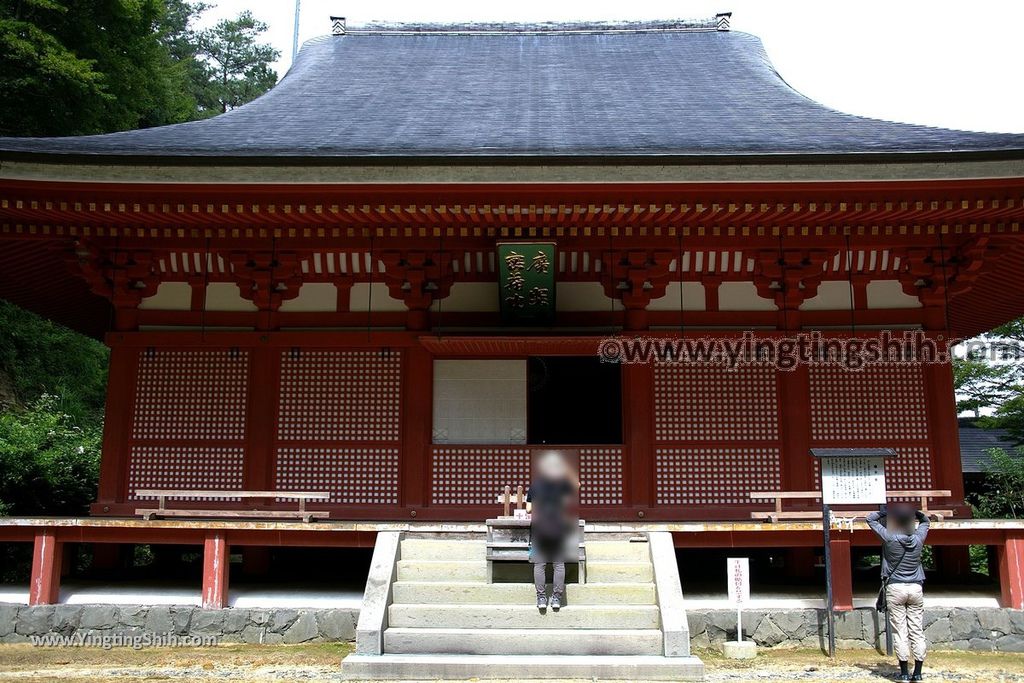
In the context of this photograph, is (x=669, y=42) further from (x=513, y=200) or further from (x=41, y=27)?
(x=41, y=27)

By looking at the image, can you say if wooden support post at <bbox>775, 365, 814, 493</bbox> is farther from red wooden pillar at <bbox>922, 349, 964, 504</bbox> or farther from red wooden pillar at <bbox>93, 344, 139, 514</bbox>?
red wooden pillar at <bbox>93, 344, 139, 514</bbox>

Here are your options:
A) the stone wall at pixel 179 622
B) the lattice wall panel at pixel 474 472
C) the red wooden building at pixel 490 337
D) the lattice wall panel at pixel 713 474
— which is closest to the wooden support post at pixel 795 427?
the red wooden building at pixel 490 337

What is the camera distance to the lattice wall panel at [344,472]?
920 centimetres

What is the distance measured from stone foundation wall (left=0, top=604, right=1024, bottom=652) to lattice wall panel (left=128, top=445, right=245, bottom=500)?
74.4 inches

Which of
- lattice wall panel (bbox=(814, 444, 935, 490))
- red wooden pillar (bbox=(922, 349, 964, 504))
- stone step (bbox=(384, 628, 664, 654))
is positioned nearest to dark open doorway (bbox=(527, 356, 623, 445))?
lattice wall panel (bbox=(814, 444, 935, 490))

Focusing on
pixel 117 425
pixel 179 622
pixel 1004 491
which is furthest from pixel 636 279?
pixel 1004 491

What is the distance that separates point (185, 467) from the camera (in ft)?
30.5

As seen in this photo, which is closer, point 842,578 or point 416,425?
point 842,578

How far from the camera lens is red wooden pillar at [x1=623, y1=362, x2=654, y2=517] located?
29.7ft

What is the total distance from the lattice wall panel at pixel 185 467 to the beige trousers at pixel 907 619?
7.05 m

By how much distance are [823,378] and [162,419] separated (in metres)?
8.00

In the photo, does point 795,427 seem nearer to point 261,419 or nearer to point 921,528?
point 921,528

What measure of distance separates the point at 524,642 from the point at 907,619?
3100 millimetres

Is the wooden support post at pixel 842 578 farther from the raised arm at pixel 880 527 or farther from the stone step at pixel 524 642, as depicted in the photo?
the stone step at pixel 524 642
